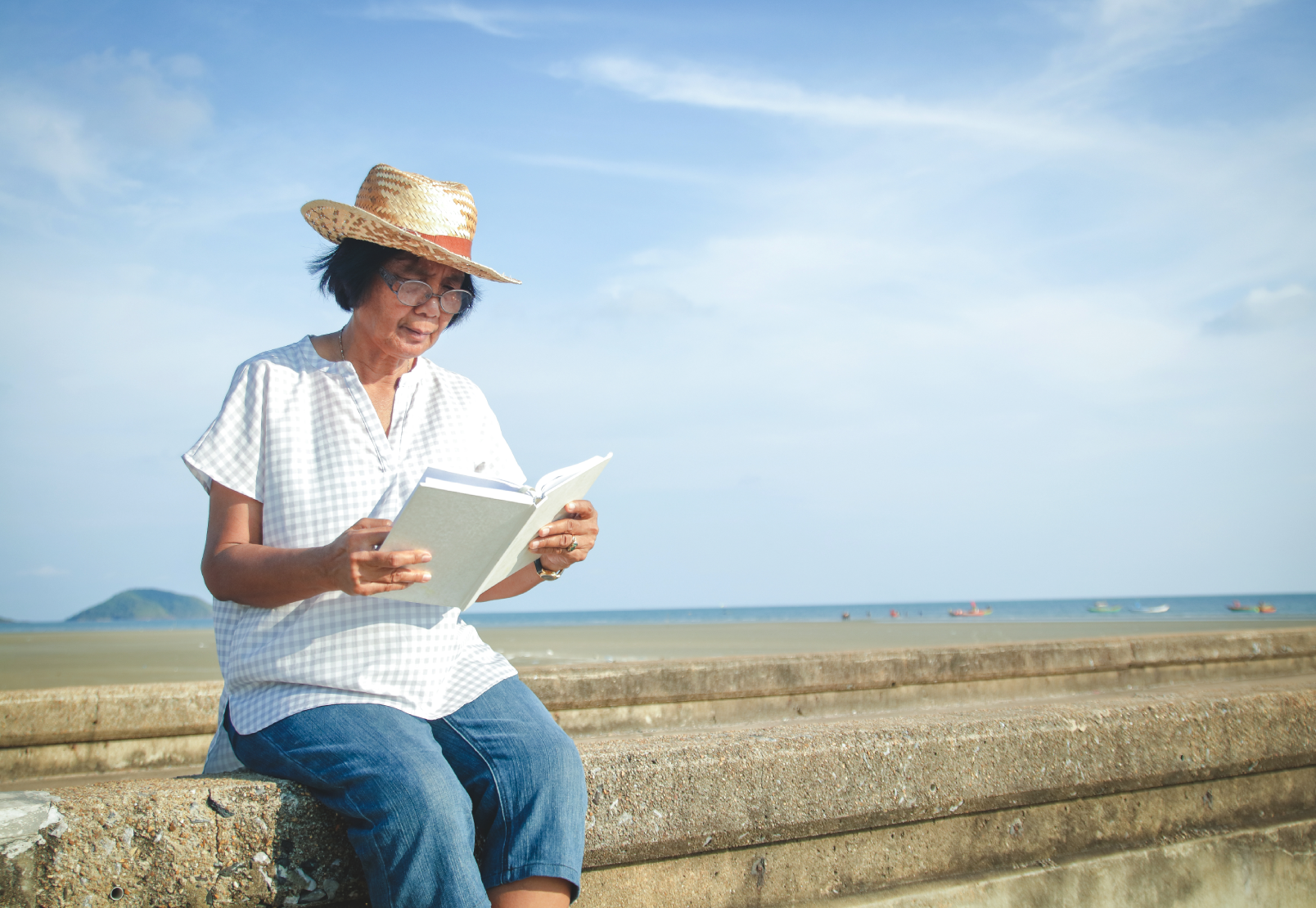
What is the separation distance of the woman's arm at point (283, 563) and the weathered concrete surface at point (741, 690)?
193 cm

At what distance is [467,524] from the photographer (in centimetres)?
169

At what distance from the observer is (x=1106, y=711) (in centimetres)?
260

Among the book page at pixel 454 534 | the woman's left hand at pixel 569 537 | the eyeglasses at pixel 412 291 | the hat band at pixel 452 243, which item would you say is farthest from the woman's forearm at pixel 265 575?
the hat band at pixel 452 243

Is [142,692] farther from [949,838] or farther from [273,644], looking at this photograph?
[949,838]

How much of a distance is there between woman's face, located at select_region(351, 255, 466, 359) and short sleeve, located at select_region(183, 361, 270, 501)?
28 cm

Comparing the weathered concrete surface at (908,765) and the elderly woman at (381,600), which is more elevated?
the elderly woman at (381,600)

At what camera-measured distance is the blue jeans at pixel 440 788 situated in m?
1.53

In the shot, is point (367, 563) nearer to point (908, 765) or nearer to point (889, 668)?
point (908, 765)

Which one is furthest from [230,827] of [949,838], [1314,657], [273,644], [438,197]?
[1314,657]

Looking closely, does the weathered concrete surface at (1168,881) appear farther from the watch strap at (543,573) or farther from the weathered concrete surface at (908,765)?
the watch strap at (543,573)

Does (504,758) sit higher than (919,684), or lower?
higher

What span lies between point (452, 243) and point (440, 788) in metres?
1.25

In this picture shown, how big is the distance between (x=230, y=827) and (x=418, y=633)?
1.61 ft

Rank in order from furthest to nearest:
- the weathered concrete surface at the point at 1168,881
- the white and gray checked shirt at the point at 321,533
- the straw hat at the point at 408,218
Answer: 1. the weathered concrete surface at the point at 1168,881
2. the straw hat at the point at 408,218
3. the white and gray checked shirt at the point at 321,533
